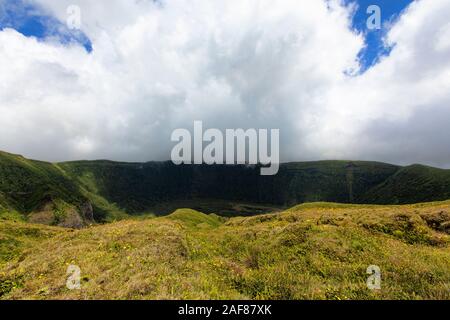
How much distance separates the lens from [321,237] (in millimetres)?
19281

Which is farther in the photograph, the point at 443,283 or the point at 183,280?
the point at 183,280

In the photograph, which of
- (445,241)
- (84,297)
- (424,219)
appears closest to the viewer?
(84,297)

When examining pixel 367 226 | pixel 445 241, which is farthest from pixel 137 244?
pixel 445 241

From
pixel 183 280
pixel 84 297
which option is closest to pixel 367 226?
pixel 183 280

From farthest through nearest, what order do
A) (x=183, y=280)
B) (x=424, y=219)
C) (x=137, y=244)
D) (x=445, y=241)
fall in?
(x=424, y=219), (x=445, y=241), (x=137, y=244), (x=183, y=280)

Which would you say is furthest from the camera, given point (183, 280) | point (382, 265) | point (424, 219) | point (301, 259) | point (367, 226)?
point (424, 219)

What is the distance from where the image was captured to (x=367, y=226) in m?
25.3
